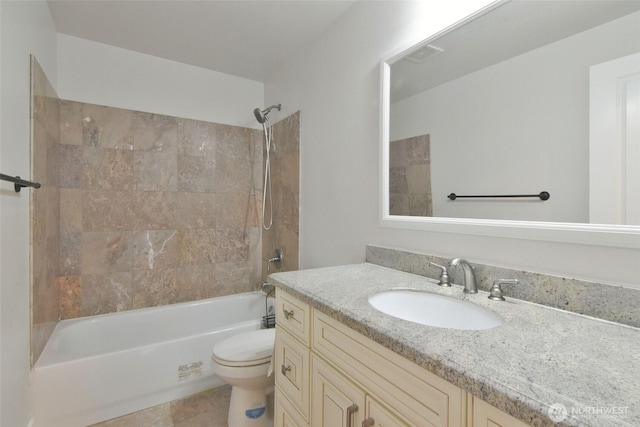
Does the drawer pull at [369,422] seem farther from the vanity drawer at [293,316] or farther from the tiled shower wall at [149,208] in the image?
the tiled shower wall at [149,208]

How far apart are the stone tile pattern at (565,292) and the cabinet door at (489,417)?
0.53m

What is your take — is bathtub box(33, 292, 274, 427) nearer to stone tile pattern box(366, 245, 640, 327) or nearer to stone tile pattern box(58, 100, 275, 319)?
stone tile pattern box(58, 100, 275, 319)

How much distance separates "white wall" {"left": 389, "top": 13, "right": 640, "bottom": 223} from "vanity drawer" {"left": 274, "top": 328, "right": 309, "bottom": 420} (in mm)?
797

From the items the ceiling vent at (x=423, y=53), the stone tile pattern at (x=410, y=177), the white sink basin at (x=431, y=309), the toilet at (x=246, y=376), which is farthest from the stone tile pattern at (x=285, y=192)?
the white sink basin at (x=431, y=309)

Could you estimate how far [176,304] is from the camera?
7.89 feet

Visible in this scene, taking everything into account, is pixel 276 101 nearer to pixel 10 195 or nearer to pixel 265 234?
pixel 265 234

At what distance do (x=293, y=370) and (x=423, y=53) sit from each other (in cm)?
143

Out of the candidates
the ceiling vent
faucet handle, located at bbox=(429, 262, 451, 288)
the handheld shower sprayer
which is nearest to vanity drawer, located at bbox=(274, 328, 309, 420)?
faucet handle, located at bbox=(429, 262, 451, 288)

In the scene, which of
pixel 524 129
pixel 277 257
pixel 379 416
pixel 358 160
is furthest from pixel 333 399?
pixel 277 257

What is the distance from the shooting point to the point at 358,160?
1645mm

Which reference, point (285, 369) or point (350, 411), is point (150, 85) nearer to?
point (285, 369)

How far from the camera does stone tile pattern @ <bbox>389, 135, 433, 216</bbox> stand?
1.32m

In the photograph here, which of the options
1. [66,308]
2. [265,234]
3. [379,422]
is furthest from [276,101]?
[379,422]

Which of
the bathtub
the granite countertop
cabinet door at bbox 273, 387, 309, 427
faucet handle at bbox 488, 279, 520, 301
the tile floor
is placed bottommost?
the tile floor
